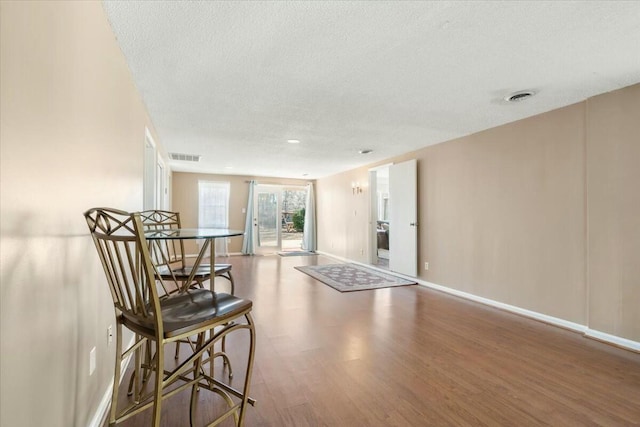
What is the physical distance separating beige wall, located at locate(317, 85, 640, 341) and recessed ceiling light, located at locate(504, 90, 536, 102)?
0.67 m

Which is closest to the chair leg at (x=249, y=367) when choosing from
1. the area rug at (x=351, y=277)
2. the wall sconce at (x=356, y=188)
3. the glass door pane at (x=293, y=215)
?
the area rug at (x=351, y=277)

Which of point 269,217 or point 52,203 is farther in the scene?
point 269,217

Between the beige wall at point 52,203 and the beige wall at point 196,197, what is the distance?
21.5 feet

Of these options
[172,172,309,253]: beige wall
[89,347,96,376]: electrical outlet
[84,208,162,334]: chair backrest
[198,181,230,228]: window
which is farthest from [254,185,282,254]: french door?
[84,208,162,334]: chair backrest

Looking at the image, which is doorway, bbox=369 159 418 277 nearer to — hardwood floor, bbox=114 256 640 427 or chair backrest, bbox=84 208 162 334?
hardwood floor, bbox=114 256 640 427

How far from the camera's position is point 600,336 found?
2812mm

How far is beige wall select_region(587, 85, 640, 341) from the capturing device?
8.66 ft

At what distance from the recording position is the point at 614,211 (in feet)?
9.04

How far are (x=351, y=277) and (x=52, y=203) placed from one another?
4.79 metres

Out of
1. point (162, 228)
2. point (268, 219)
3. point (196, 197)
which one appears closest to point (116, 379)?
point (162, 228)

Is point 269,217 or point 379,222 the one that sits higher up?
point 269,217

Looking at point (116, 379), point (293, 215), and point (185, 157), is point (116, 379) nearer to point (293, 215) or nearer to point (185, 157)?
point (185, 157)

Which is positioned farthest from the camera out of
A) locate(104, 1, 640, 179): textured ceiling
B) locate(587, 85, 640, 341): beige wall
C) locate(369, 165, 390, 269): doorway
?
locate(369, 165, 390, 269): doorway

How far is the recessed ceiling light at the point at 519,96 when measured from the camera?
2785mm
